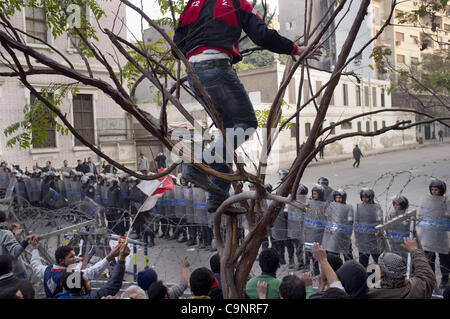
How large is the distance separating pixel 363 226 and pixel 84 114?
56.7ft

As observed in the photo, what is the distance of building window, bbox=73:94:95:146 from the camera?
20922 mm

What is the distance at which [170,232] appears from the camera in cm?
1038

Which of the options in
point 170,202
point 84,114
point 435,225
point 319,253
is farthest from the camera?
point 84,114

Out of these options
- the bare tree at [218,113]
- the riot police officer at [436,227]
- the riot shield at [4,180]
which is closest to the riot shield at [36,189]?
the riot shield at [4,180]

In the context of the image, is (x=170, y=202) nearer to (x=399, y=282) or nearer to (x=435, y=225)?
(x=435, y=225)

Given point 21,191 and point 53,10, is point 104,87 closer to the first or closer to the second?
point 53,10

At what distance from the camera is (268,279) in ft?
11.5

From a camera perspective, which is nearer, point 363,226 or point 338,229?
point 363,226

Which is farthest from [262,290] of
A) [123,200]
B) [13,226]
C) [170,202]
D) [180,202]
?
[123,200]

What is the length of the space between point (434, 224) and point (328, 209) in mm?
1685

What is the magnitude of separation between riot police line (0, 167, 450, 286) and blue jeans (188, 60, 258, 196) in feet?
6.10

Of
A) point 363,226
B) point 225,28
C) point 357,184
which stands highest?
point 225,28

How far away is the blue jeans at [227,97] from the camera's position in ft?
7.34
